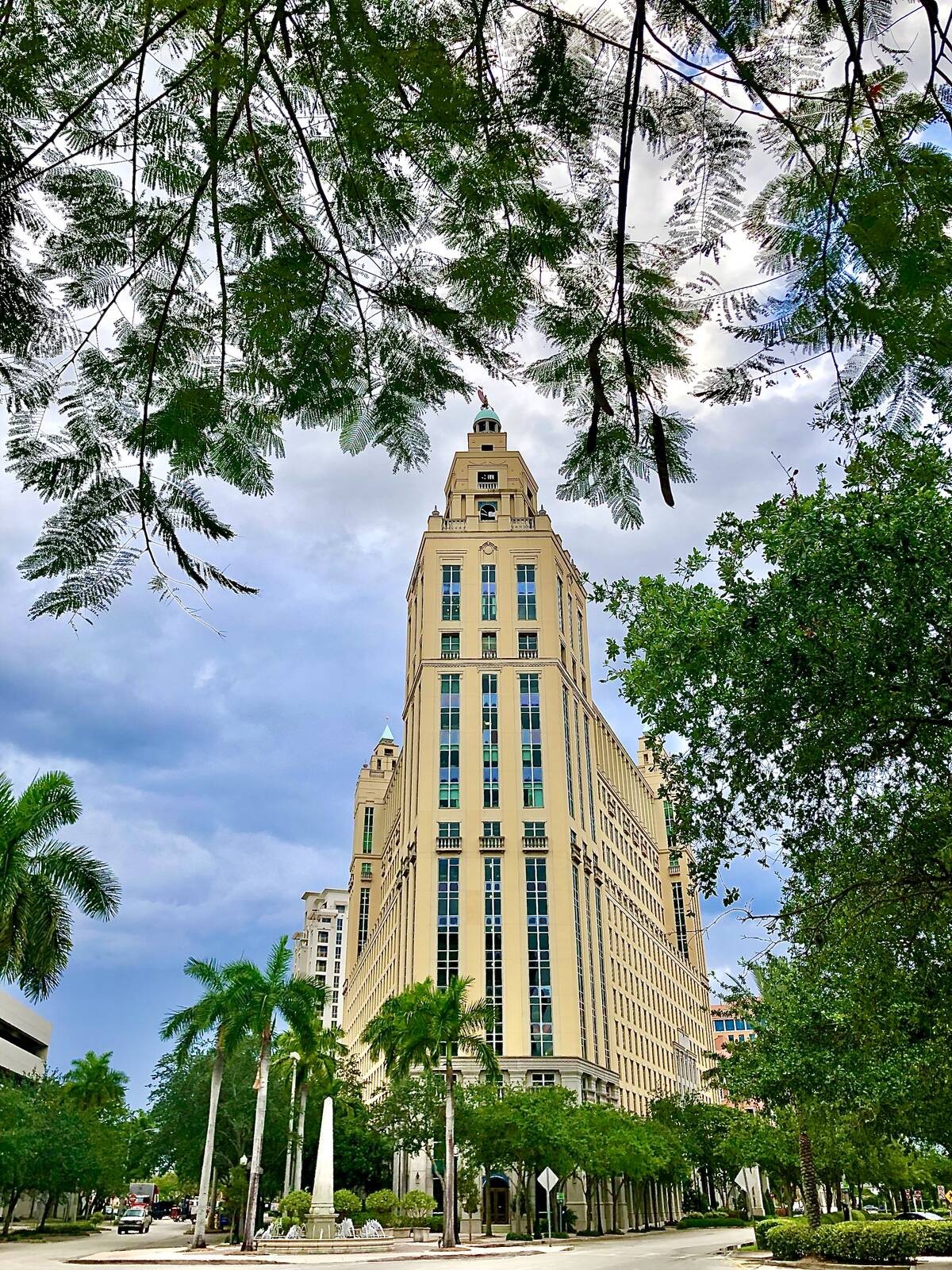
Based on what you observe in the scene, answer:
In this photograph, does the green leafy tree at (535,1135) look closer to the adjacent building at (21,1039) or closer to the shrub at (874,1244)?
the shrub at (874,1244)

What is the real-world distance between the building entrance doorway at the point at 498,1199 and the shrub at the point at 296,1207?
14.8 meters

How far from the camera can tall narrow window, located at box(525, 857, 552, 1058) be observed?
160 ft

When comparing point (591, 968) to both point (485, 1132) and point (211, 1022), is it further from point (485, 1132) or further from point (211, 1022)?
point (211, 1022)

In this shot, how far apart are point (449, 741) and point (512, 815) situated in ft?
18.3

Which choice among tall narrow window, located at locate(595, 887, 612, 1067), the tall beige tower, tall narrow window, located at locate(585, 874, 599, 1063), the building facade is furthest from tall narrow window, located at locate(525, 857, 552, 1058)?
the building facade

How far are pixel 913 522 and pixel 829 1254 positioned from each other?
20.9 m

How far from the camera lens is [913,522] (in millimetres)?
8141

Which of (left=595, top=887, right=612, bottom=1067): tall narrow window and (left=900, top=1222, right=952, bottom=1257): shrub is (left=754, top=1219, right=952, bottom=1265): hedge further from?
(left=595, top=887, right=612, bottom=1067): tall narrow window

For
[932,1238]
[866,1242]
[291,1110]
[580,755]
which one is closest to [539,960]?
[580,755]

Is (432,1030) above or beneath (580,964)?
beneath

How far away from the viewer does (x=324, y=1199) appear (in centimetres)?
3128

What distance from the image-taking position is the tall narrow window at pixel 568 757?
55469mm

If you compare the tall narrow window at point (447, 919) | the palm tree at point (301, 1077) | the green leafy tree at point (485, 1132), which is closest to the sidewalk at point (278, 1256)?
the green leafy tree at point (485, 1132)

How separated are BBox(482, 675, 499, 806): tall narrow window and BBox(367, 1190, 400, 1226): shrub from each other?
20.0 metres
